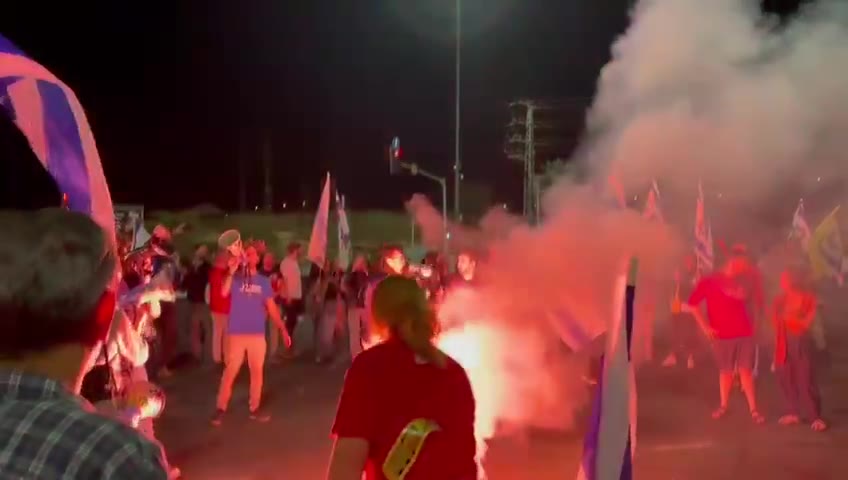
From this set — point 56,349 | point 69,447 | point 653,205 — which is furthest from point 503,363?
point 69,447

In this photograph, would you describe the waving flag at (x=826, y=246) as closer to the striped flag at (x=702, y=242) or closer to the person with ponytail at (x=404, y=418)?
the striped flag at (x=702, y=242)

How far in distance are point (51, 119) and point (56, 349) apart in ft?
11.5

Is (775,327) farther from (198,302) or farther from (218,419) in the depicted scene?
(198,302)

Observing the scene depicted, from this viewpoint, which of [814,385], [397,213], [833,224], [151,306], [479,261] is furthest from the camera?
[397,213]

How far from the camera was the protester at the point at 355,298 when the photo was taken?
13383 millimetres

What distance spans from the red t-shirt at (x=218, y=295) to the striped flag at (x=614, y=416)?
7.72 meters

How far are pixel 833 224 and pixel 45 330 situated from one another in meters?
16.7

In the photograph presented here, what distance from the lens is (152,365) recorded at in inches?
448

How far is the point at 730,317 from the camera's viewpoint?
9.38 m

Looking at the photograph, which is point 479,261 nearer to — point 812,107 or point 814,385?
point 814,385

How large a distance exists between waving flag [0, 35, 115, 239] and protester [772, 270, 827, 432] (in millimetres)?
6964

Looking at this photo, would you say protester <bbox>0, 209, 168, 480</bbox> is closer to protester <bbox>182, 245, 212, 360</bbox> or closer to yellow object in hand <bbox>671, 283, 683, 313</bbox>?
protester <bbox>182, 245, 212, 360</bbox>

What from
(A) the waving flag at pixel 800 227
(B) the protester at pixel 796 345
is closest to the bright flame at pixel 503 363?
(B) the protester at pixel 796 345

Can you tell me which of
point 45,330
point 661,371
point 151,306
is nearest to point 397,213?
point 661,371
